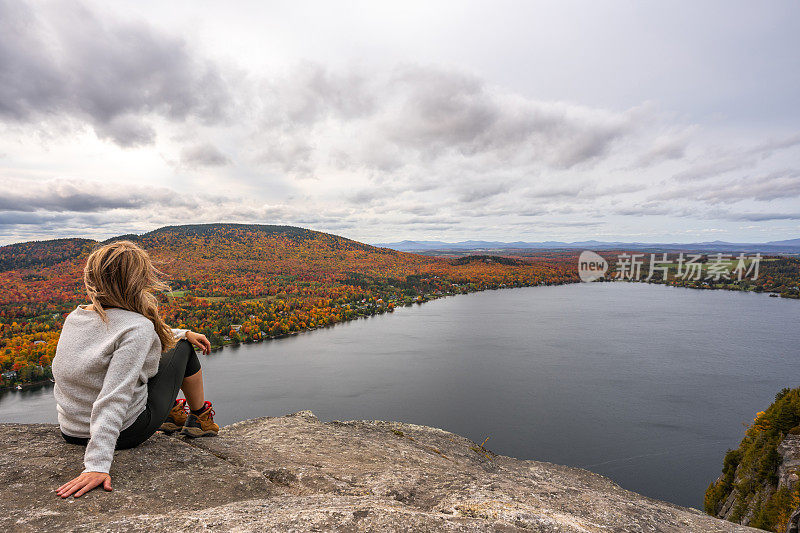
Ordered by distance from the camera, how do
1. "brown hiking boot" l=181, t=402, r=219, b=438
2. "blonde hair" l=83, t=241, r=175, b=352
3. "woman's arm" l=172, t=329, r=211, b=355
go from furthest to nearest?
1. "brown hiking boot" l=181, t=402, r=219, b=438
2. "woman's arm" l=172, t=329, r=211, b=355
3. "blonde hair" l=83, t=241, r=175, b=352

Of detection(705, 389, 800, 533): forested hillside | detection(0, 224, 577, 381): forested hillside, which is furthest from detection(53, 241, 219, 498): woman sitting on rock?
detection(705, 389, 800, 533): forested hillside

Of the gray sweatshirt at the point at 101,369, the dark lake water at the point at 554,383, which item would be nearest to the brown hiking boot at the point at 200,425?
the gray sweatshirt at the point at 101,369

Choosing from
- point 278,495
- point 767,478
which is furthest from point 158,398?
point 767,478

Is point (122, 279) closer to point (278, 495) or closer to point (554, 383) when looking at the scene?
point (278, 495)

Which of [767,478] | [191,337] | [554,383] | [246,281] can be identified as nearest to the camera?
[191,337]

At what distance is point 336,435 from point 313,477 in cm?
168

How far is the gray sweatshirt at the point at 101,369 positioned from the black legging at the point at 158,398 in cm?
19

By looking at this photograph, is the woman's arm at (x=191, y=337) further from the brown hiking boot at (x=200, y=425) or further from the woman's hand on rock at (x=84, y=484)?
the woman's hand on rock at (x=84, y=484)

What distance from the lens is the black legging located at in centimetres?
238

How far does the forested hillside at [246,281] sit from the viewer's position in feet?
155

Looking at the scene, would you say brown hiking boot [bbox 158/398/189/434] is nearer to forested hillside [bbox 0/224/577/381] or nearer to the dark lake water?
forested hillside [bbox 0/224/577/381]

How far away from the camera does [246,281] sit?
84312 mm

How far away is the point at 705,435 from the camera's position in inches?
977

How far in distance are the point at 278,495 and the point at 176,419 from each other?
1.29 m
